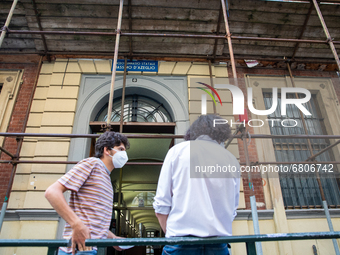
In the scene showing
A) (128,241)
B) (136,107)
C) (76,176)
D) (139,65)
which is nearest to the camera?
(128,241)

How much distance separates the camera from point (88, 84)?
22.0ft

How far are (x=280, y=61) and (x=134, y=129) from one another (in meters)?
5.05

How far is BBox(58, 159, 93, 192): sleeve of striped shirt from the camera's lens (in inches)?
67.0

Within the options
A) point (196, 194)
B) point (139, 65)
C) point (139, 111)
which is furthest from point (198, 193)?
point (139, 65)

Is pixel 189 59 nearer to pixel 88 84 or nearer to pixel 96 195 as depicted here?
pixel 88 84

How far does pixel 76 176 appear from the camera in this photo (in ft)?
5.84

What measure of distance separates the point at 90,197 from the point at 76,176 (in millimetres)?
203

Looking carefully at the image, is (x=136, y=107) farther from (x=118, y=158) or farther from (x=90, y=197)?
(x=90, y=197)

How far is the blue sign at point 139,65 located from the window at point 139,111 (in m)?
0.87

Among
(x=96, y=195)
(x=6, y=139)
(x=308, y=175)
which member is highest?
(x=6, y=139)

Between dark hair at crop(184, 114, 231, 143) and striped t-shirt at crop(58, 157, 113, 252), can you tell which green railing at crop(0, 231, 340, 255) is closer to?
striped t-shirt at crop(58, 157, 113, 252)

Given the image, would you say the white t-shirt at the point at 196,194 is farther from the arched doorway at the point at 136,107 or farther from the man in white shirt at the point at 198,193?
the arched doorway at the point at 136,107

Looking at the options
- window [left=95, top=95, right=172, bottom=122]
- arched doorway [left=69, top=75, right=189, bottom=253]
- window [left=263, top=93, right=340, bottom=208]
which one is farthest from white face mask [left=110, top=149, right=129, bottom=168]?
window [left=263, top=93, right=340, bottom=208]

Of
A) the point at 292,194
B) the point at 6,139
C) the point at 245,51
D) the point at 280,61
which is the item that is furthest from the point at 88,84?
the point at 292,194
